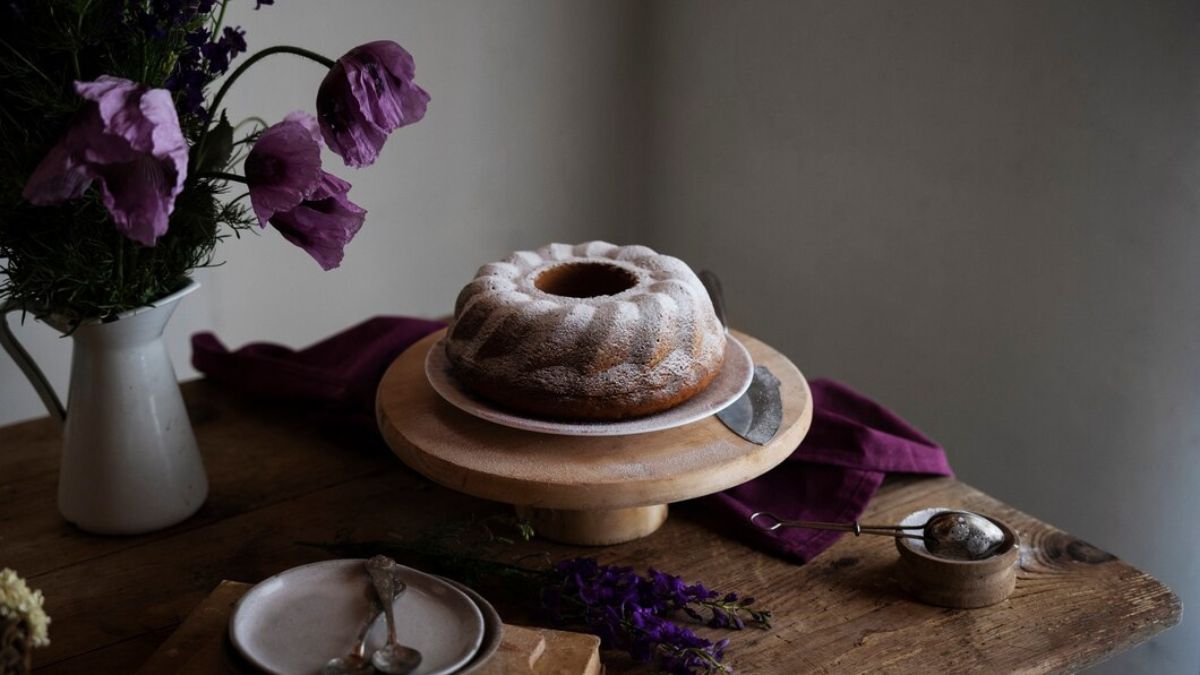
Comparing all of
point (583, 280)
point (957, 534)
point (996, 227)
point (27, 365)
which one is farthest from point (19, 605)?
point (996, 227)

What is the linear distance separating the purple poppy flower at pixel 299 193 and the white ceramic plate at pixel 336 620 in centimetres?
23

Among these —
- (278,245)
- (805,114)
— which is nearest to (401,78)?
(805,114)

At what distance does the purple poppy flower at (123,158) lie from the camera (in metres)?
0.68

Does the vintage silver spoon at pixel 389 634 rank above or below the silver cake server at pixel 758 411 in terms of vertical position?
below

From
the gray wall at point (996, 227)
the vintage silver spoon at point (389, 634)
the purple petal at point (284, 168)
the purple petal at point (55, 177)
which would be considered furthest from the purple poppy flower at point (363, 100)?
the gray wall at point (996, 227)

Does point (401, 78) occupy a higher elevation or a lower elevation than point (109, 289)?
higher

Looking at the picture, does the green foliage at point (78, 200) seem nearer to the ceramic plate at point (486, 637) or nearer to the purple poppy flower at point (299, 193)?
the purple poppy flower at point (299, 193)

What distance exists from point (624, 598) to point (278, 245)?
4.10 feet

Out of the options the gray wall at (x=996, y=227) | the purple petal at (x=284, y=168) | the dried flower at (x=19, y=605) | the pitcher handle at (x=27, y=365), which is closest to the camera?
the dried flower at (x=19, y=605)

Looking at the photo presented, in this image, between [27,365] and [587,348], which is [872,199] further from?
[27,365]

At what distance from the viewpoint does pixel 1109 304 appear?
1.29 m

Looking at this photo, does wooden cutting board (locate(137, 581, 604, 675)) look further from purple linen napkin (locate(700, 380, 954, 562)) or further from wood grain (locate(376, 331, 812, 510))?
purple linen napkin (locate(700, 380, 954, 562))

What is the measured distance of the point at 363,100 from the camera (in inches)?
30.6

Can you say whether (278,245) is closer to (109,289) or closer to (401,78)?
(109,289)
